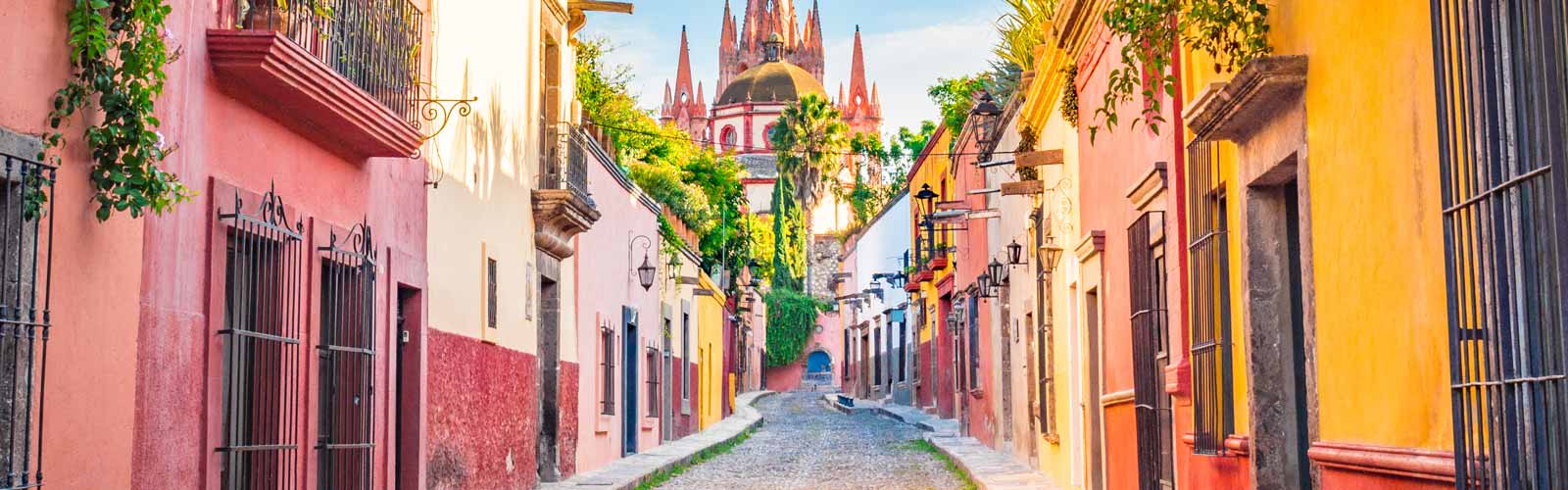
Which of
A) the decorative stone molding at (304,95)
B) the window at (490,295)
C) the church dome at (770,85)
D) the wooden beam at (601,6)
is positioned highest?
the church dome at (770,85)

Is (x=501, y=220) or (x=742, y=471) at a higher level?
(x=501, y=220)

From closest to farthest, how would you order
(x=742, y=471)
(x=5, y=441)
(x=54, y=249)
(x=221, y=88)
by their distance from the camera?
(x=5, y=441), (x=54, y=249), (x=221, y=88), (x=742, y=471)

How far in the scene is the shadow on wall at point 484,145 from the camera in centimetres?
1221

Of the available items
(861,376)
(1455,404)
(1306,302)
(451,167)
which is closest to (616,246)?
(451,167)

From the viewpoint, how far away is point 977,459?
19250mm

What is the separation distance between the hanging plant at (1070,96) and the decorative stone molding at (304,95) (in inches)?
227

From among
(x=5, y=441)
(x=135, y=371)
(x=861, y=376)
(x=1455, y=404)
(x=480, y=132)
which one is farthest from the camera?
(x=861, y=376)

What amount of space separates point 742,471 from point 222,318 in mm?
12411

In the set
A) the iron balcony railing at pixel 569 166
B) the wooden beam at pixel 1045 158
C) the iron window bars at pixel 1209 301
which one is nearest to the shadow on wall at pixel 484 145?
the iron balcony railing at pixel 569 166

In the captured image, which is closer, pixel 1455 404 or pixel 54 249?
pixel 1455 404

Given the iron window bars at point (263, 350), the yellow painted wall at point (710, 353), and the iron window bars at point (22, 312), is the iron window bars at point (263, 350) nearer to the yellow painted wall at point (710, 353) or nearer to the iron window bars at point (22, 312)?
the iron window bars at point (22, 312)

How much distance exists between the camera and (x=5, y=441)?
17.6ft

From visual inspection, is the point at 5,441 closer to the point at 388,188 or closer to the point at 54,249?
the point at 54,249

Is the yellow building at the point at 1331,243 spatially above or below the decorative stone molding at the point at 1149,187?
below
